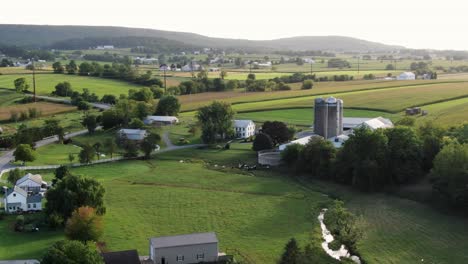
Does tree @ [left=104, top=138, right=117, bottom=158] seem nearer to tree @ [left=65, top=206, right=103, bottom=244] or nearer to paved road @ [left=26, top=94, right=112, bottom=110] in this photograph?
tree @ [left=65, top=206, right=103, bottom=244]

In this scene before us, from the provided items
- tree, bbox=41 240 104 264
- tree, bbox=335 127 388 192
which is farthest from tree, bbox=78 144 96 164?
tree, bbox=41 240 104 264

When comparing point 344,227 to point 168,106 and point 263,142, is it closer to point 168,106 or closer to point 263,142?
point 263,142

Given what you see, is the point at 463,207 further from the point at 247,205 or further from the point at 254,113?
the point at 254,113

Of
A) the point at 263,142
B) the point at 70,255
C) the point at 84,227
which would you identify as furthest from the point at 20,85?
the point at 70,255

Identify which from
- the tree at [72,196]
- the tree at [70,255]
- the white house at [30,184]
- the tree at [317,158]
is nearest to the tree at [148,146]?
the white house at [30,184]

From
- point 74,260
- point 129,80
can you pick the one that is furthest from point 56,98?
point 74,260

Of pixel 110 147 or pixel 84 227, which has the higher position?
pixel 110 147
